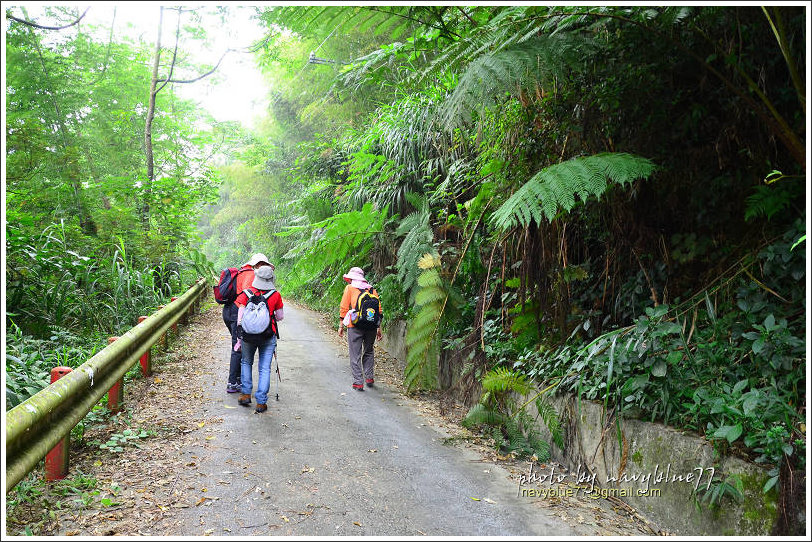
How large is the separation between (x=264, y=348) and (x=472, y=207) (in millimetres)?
2979

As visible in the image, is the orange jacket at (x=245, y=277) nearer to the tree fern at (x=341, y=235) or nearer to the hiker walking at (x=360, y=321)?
the tree fern at (x=341, y=235)

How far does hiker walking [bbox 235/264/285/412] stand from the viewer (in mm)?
6020

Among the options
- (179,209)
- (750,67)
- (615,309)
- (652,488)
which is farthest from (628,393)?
(179,209)

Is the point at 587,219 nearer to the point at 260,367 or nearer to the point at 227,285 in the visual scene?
the point at 260,367

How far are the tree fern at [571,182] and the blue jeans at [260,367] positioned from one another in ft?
12.0

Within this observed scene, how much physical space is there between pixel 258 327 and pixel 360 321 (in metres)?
1.92

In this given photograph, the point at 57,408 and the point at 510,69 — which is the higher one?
the point at 510,69

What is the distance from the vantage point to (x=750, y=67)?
3631mm

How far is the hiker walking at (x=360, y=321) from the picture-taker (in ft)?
25.0

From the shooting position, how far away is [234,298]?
7.39 m

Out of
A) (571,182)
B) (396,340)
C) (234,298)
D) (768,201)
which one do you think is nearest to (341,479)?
(571,182)

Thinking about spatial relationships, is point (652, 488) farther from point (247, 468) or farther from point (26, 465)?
point (26, 465)

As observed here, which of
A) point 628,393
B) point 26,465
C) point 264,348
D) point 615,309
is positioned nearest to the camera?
point 26,465

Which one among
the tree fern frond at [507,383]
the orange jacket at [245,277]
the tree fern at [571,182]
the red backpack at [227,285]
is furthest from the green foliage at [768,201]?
the red backpack at [227,285]
